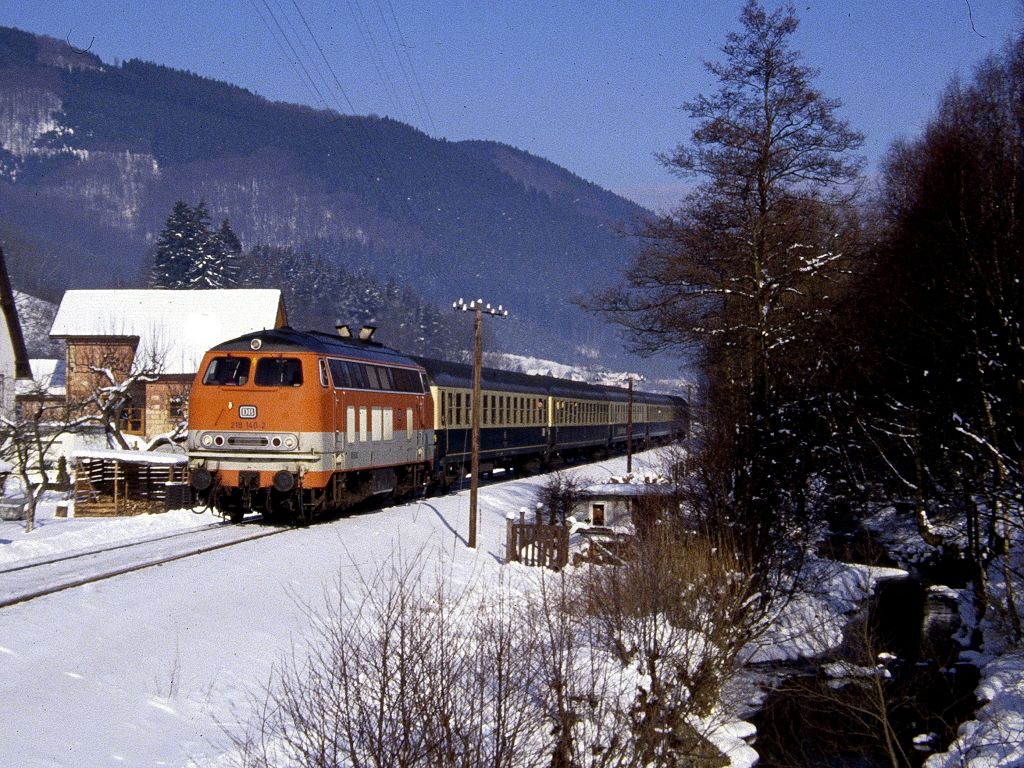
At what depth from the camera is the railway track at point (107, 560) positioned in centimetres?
1373

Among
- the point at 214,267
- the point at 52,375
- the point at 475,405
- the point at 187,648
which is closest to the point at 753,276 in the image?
the point at 475,405

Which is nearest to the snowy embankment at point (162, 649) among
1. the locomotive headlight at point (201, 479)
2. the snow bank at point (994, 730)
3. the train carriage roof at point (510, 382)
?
the locomotive headlight at point (201, 479)

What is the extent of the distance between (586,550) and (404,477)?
627cm

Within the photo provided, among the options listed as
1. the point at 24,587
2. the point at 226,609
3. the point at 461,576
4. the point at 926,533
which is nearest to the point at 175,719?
the point at 226,609

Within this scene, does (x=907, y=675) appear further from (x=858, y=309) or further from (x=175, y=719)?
(x=175, y=719)

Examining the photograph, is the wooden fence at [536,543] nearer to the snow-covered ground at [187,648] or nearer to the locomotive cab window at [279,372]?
the snow-covered ground at [187,648]

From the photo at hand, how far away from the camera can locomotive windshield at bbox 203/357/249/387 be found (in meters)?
20.3

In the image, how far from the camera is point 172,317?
55.1m

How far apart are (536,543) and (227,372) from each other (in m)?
7.02

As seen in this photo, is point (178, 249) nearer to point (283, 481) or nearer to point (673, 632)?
point (283, 481)

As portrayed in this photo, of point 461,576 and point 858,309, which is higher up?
point 858,309

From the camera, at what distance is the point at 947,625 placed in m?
21.5

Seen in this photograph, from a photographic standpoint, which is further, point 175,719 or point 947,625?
point 947,625

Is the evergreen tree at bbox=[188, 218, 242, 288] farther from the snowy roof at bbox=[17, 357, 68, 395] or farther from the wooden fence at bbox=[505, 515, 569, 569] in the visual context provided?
the wooden fence at bbox=[505, 515, 569, 569]
